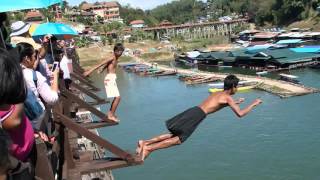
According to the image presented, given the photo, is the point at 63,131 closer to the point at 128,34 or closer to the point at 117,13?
Result: the point at 128,34

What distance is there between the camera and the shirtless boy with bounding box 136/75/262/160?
6361 millimetres

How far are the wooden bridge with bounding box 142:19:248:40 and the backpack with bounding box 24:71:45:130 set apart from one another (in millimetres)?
98608

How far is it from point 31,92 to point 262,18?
10479 cm

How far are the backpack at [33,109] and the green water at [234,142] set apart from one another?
14808 mm

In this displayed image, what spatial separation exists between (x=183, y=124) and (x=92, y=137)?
1.73m

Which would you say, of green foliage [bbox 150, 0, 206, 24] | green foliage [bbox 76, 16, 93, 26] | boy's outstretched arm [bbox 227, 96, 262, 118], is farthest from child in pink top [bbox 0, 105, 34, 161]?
green foliage [bbox 150, 0, 206, 24]

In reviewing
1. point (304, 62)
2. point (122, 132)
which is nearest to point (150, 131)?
point (122, 132)

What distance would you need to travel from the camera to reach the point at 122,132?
1061 inches

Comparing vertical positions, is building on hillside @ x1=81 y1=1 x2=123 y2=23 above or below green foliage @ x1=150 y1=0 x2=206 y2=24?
above

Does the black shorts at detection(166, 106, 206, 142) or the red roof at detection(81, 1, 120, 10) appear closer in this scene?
the black shorts at detection(166, 106, 206, 142)

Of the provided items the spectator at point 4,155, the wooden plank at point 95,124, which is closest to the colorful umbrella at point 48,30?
the wooden plank at point 95,124

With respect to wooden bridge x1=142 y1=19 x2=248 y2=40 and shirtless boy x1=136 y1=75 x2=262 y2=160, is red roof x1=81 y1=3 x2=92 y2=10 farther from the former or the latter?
shirtless boy x1=136 y1=75 x2=262 y2=160

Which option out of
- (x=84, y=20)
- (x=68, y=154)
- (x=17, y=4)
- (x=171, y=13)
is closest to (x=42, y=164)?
(x=17, y=4)

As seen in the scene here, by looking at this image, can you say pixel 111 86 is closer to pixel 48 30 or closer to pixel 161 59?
pixel 48 30
